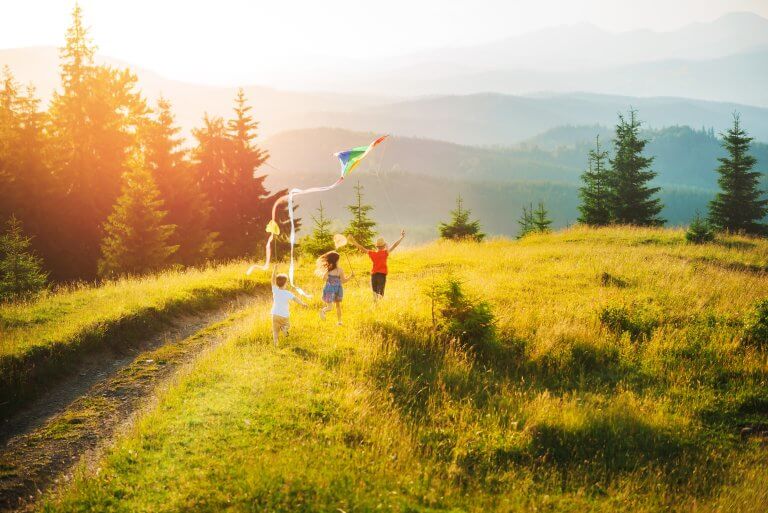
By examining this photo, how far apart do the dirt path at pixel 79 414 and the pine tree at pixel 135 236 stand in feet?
42.6

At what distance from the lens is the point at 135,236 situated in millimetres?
23734

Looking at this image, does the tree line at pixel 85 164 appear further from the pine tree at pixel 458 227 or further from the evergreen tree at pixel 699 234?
the evergreen tree at pixel 699 234

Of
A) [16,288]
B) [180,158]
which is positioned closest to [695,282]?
[16,288]

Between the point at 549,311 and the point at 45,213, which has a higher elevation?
the point at 45,213

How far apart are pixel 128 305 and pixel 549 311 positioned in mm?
12076

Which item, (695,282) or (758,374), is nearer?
(758,374)

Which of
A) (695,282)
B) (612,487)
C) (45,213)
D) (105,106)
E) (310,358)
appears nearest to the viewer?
(612,487)

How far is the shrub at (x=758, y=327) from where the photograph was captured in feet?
37.2

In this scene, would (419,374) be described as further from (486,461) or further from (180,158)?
(180,158)

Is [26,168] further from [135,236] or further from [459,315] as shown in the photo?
[459,315]

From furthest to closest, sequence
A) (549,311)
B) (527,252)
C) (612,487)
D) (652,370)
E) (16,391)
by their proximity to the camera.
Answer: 1. (527,252)
2. (549,311)
3. (652,370)
4. (16,391)
5. (612,487)

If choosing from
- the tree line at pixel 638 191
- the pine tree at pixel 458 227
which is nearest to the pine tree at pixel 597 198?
the tree line at pixel 638 191

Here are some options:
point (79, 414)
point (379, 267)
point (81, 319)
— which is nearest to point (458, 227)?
point (379, 267)

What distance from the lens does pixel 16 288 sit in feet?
55.8
